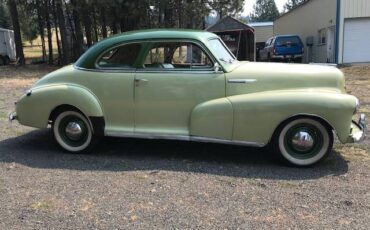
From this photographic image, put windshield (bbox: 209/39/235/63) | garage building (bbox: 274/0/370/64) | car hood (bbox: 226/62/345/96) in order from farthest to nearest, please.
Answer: garage building (bbox: 274/0/370/64)
windshield (bbox: 209/39/235/63)
car hood (bbox: 226/62/345/96)

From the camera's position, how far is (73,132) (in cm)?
645

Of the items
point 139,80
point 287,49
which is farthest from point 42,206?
point 287,49

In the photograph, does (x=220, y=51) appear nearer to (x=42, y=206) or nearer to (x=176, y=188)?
(x=176, y=188)

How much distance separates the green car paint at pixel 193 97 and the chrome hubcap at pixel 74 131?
0.94ft

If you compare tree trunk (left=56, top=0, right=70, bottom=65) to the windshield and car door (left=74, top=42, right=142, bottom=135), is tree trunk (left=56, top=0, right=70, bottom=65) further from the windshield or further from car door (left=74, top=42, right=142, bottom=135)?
the windshield

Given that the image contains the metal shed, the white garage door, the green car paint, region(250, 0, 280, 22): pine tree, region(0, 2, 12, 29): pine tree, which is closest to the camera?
the green car paint

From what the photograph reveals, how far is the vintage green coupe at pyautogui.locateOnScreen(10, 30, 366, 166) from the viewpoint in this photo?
Result: 220 inches

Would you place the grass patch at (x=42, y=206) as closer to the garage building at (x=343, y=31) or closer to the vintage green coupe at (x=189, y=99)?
the vintage green coupe at (x=189, y=99)

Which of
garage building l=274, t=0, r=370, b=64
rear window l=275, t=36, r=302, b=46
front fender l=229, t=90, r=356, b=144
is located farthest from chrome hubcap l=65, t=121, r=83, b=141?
rear window l=275, t=36, r=302, b=46

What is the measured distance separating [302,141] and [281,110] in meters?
0.49

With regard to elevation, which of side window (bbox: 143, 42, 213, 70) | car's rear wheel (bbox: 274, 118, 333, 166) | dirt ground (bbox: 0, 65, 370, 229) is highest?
side window (bbox: 143, 42, 213, 70)

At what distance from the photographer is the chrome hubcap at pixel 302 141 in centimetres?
561

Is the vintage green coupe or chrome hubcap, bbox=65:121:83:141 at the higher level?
the vintage green coupe

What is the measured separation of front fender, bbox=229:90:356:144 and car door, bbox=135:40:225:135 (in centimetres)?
44
